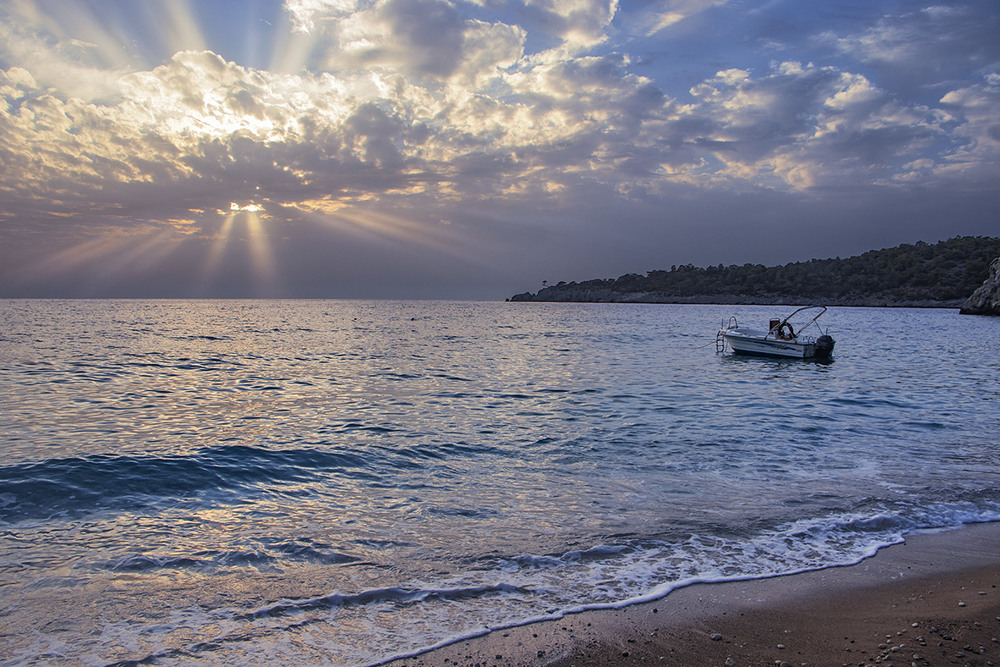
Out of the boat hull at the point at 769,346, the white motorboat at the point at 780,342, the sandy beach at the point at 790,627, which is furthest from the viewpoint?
the boat hull at the point at 769,346

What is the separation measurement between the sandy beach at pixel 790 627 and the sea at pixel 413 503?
27 centimetres

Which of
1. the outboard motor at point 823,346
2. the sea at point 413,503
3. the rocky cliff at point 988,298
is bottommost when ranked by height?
the sea at point 413,503

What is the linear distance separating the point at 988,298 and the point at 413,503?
4705 inches

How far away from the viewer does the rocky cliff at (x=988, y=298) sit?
92.4 m

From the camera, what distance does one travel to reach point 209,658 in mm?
4129

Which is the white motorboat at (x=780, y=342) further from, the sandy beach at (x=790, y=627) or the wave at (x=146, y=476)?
the sandy beach at (x=790, y=627)

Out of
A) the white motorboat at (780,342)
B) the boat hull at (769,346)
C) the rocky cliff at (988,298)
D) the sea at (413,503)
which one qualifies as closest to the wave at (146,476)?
the sea at (413,503)

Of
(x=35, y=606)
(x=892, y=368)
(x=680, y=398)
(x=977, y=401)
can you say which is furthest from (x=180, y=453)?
(x=892, y=368)

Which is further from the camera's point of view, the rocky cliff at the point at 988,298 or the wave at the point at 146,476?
the rocky cliff at the point at 988,298

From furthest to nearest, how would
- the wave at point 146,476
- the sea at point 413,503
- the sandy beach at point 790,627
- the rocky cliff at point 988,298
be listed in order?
the rocky cliff at point 988,298 < the wave at point 146,476 < the sea at point 413,503 < the sandy beach at point 790,627

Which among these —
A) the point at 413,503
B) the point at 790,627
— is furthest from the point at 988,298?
the point at 790,627

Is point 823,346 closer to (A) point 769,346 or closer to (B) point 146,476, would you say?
(A) point 769,346

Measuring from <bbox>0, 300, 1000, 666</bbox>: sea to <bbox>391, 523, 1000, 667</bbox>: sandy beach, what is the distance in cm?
27

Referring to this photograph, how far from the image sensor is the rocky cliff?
3637 inches
